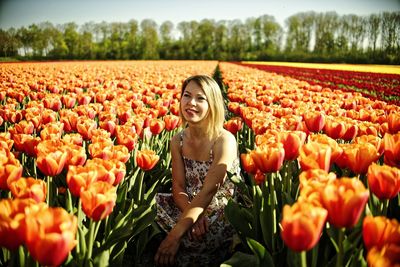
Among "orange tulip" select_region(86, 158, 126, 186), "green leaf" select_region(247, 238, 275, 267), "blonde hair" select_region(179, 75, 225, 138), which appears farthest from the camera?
"blonde hair" select_region(179, 75, 225, 138)

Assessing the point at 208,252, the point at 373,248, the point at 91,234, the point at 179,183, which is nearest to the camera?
the point at 373,248

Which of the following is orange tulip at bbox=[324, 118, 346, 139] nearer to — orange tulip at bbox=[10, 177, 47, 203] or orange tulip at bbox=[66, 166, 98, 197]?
orange tulip at bbox=[66, 166, 98, 197]

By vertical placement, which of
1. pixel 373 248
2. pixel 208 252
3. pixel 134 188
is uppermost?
pixel 373 248

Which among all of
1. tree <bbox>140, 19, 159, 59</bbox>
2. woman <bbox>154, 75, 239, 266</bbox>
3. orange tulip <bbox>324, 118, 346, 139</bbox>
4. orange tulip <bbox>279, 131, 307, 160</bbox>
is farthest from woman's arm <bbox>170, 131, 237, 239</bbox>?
tree <bbox>140, 19, 159, 59</bbox>

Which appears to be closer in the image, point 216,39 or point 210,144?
point 210,144

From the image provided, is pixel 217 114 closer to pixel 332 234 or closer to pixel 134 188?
pixel 134 188

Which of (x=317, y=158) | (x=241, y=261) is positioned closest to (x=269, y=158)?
(x=317, y=158)

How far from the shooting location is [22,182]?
1.53 meters

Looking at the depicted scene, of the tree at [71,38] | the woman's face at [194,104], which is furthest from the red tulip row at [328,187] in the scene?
the tree at [71,38]

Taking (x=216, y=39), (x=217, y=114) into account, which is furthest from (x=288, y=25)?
(x=217, y=114)

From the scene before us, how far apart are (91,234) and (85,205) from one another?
0.63ft

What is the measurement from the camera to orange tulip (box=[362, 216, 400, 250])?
1177 millimetres

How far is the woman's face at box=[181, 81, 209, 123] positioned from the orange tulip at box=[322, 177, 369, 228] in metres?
1.71

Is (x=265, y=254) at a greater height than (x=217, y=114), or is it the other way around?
(x=217, y=114)
